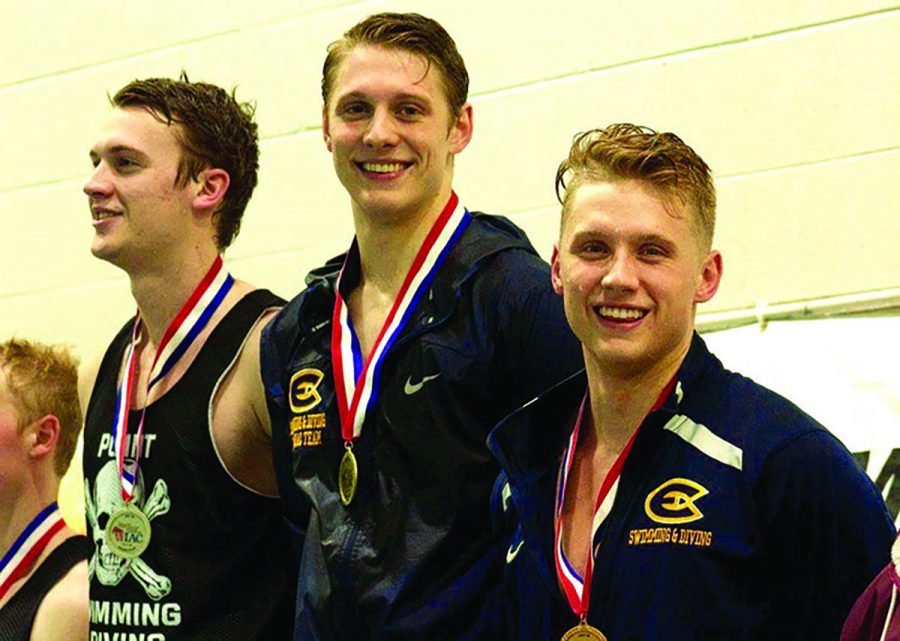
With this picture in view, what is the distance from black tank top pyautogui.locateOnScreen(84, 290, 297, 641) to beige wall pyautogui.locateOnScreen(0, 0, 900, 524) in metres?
1.38

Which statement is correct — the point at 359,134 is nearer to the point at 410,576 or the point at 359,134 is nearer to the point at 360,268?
the point at 360,268

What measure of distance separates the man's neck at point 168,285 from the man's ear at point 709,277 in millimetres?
1352

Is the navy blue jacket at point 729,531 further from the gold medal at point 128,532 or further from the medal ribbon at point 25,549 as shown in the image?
the medal ribbon at point 25,549

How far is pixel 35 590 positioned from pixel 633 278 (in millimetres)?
2099

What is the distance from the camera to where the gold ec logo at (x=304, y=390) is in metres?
3.18

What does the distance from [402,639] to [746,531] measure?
708mm

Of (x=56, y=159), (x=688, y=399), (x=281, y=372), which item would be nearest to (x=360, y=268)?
(x=281, y=372)

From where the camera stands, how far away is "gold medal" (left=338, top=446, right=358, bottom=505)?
9.95 ft

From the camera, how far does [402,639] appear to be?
9.56 ft

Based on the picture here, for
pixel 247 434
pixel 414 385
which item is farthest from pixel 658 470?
pixel 247 434

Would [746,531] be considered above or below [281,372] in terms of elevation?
below

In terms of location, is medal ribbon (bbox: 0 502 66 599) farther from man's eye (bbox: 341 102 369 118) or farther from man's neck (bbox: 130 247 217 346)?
man's eye (bbox: 341 102 369 118)

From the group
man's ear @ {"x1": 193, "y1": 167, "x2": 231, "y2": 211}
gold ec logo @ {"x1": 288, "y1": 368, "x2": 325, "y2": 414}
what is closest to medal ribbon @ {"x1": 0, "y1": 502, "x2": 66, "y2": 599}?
man's ear @ {"x1": 193, "y1": 167, "x2": 231, "y2": 211}

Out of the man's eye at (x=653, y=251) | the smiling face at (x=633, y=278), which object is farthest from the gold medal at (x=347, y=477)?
the man's eye at (x=653, y=251)
